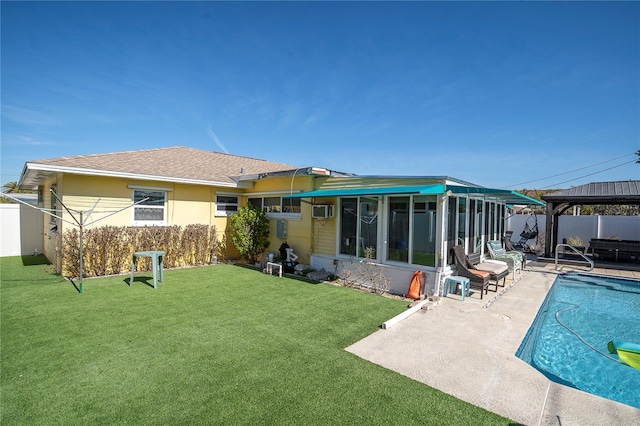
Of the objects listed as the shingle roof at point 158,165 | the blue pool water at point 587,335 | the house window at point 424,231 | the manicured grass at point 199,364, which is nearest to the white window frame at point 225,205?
the shingle roof at point 158,165

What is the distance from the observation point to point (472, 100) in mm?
14906

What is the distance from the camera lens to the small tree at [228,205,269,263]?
40.0ft

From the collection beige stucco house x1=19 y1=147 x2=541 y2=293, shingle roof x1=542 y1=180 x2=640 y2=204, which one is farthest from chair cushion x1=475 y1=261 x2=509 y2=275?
shingle roof x1=542 y1=180 x2=640 y2=204

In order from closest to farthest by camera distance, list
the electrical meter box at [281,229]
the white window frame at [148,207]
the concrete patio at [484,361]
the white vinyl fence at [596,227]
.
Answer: the concrete patio at [484,361]
the white window frame at [148,207]
the electrical meter box at [281,229]
the white vinyl fence at [596,227]

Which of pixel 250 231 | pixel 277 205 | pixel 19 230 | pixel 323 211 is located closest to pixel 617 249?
pixel 323 211

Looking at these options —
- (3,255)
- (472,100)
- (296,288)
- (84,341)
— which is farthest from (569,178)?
(3,255)

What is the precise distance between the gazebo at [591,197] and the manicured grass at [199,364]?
13.2 metres

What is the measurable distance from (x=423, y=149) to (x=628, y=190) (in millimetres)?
11135

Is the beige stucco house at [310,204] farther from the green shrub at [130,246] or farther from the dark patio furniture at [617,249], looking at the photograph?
the dark patio furniture at [617,249]

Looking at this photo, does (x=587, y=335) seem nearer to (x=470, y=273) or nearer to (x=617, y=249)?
(x=470, y=273)

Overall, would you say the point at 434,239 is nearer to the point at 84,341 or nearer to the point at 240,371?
the point at 240,371

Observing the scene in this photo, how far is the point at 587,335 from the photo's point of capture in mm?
6527

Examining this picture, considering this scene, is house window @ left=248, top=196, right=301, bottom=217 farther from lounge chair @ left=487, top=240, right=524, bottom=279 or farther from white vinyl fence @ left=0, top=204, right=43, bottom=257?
white vinyl fence @ left=0, top=204, right=43, bottom=257

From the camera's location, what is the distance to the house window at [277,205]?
1198 cm
